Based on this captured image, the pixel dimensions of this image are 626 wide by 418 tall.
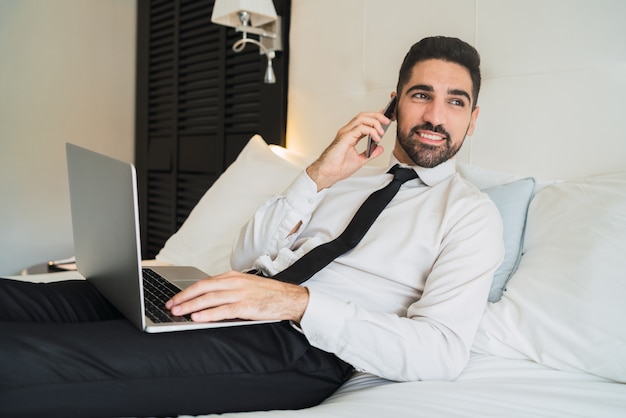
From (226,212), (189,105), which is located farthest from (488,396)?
(189,105)

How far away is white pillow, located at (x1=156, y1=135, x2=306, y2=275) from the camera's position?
1.95m

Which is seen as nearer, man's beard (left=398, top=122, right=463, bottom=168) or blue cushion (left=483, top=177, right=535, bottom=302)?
blue cushion (left=483, top=177, right=535, bottom=302)

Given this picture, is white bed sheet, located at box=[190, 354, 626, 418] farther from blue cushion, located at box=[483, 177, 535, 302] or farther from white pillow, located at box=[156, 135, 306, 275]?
white pillow, located at box=[156, 135, 306, 275]

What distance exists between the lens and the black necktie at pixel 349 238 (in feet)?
4.13

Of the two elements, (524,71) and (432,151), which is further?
(524,71)

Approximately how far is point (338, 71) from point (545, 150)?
0.95 metres

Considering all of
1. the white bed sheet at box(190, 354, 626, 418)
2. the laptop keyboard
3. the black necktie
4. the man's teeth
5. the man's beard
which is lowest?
the white bed sheet at box(190, 354, 626, 418)

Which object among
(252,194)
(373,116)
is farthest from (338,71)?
(373,116)

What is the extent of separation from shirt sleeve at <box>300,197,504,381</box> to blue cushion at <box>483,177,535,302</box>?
0.60ft

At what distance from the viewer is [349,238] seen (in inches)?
52.0

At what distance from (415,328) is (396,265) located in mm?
228

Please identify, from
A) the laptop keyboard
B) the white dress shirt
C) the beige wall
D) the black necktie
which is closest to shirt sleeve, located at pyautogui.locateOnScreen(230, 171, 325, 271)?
the white dress shirt

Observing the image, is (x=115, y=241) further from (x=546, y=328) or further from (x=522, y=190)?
(x=522, y=190)

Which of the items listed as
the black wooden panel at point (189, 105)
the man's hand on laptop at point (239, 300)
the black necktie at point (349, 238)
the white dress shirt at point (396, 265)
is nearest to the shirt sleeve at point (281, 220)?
the white dress shirt at point (396, 265)
